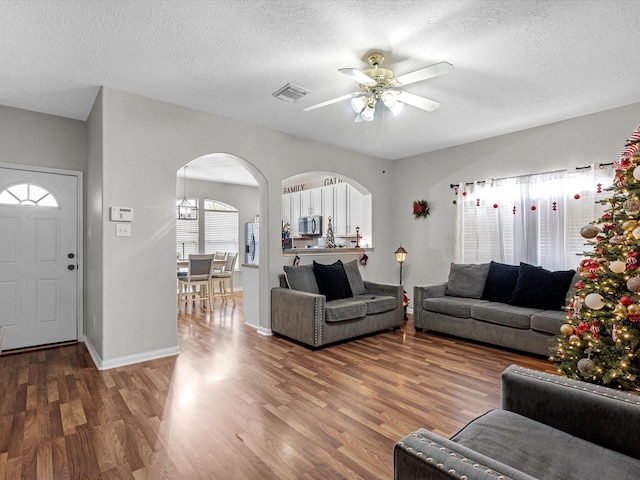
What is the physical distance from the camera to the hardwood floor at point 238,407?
1.92m

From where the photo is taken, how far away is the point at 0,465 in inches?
74.5

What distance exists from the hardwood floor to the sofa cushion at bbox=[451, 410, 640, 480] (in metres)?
0.69

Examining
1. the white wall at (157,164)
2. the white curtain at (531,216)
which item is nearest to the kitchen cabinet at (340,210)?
the white wall at (157,164)

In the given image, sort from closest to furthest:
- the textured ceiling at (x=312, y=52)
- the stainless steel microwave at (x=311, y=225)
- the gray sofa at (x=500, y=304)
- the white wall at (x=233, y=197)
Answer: the textured ceiling at (x=312, y=52) < the gray sofa at (x=500, y=304) < the stainless steel microwave at (x=311, y=225) < the white wall at (x=233, y=197)

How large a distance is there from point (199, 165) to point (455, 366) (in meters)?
5.39

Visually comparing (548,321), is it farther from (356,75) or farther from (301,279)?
(356,75)

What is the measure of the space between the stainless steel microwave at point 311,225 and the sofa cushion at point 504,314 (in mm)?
3736

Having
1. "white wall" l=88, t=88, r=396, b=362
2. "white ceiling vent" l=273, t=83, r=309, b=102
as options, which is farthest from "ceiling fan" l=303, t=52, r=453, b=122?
"white wall" l=88, t=88, r=396, b=362

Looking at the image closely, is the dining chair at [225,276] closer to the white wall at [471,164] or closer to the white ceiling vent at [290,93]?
the white wall at [471,164]

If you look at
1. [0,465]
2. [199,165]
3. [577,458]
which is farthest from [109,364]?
[199,165]

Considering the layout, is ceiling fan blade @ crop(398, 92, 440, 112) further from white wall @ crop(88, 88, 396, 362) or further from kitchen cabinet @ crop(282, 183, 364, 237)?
kitchen cabinet @ crop(282, 183, 364, 237)

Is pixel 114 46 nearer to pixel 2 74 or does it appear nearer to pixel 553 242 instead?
pixel 2 74

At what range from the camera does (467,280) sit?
4734mm

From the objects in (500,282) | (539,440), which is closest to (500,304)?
(500,282)
